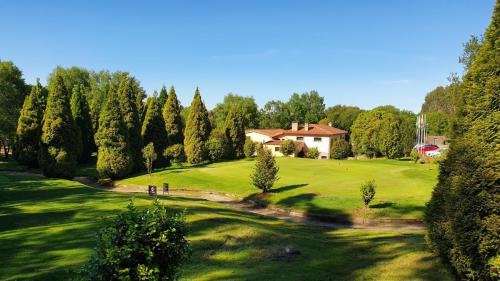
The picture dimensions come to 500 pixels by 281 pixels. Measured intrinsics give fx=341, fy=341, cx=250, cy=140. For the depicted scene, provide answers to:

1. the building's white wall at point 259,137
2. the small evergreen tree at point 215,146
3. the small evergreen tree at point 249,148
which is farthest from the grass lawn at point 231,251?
the building's white wall at point 259,137

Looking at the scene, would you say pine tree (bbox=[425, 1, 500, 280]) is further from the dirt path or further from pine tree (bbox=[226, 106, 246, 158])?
pine tree (bbox=[226, 106, 246, 158])

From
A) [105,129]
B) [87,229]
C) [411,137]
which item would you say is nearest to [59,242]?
[87,229]

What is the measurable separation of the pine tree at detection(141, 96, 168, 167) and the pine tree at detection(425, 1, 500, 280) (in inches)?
1795

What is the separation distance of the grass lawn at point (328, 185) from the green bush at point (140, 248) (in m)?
21.8

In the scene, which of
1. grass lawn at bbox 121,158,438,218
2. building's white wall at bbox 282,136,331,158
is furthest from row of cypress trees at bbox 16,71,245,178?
building's white wall at bbox 282,136,331,158

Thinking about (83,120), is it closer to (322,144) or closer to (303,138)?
(303,138)

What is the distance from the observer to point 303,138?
252ft

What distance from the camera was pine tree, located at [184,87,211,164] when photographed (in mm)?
55938

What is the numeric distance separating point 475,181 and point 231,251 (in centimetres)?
852

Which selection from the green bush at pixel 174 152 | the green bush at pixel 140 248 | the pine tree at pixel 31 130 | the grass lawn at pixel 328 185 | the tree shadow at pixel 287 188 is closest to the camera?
the green bush at pixel 140 248

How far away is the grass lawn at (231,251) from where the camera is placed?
35.4ft

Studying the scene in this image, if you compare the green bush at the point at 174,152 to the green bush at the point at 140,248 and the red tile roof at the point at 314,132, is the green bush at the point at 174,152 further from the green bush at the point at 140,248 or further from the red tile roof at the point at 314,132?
the green bush at the point at 140,248

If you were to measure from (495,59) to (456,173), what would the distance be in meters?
3.26

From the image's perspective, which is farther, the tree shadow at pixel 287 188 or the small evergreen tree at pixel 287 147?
the small evergreen tree at pixel 287 147
